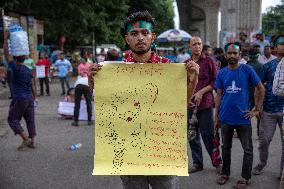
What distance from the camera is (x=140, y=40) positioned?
312cm

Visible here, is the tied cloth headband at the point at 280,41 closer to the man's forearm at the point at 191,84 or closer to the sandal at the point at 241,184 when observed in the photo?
the sandal at the point at 241,184

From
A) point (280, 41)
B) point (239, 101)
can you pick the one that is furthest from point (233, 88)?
point (280, 41)

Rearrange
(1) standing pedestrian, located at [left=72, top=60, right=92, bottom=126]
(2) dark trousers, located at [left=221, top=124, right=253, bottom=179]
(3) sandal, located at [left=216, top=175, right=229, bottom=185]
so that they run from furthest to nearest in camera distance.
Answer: (1) standing pedestrian, located at [left=72, top=60, right=92, bottom=126]
(3) sandal, located at [left=216, top=175, right=229, bottom=185]
(2) dark trousers, located at [left=221, top=124, right=253, bottom=179]

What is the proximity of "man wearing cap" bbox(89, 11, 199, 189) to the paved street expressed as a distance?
8.17ft

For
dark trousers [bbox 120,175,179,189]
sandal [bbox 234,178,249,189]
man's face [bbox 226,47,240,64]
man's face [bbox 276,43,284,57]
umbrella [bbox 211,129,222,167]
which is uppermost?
man's face [bbox 276,43,284,57]

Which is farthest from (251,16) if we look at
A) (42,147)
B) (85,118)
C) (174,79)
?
(174,79)

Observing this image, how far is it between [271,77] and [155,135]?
3233 millimetres

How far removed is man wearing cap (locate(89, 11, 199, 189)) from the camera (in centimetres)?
311

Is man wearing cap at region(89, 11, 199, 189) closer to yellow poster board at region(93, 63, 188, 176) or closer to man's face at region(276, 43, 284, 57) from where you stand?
yellow poster board at region(93, 63, 188, 176)

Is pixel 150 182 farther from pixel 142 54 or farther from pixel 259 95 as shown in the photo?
pixel 259 95

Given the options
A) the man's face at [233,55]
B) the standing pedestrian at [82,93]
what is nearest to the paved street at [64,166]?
the standing pedestrian at [82,93]

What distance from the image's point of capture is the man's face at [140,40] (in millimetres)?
3117

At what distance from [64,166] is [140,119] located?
3903 millimetres

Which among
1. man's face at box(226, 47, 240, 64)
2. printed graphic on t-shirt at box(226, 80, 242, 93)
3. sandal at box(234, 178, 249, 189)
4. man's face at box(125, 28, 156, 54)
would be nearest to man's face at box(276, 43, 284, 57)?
man's face at box(226, 47, 240, 64)
